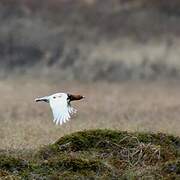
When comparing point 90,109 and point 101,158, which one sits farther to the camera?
point 90,109

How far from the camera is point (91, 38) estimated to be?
2811 centimetres

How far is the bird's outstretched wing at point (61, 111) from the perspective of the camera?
1071 centimetres

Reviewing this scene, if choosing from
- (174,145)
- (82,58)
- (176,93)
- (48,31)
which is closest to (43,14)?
(48,31)

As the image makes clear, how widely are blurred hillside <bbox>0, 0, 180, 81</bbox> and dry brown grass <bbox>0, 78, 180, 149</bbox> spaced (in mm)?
1178

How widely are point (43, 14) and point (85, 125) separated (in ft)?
48.4

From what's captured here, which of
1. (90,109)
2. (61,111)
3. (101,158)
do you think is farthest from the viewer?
(90,109)

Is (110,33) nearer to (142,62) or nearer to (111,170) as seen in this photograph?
(142,62)

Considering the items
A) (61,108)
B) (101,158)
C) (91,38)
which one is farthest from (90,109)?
(91,38)

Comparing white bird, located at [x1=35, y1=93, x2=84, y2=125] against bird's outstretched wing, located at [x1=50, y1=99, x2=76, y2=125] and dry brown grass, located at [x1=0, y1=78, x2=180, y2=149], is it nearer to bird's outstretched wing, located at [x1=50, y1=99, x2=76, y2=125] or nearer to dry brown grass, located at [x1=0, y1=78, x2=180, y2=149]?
bird's outstretched wing, located at [x1=50, y1=99, x2=76, y2=125]

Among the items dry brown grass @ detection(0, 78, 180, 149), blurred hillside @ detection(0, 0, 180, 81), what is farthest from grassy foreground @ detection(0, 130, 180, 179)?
blurred hillside @ detection(0, 0, 180, 81)

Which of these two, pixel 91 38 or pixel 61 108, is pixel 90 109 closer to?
pixel 61 108

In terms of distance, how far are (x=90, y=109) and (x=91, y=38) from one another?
9537mm

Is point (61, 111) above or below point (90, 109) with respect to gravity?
above

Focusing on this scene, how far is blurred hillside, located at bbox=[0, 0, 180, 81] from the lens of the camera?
1030 inches
